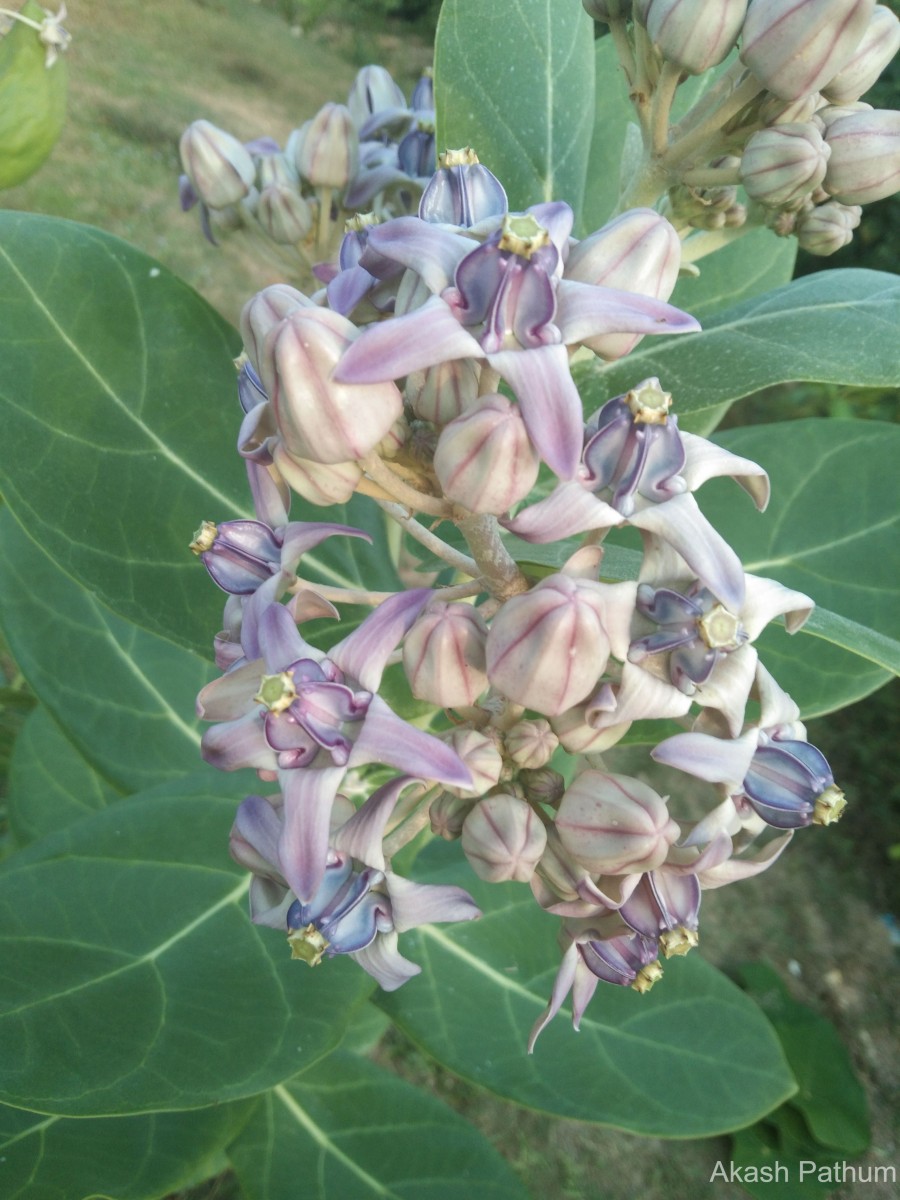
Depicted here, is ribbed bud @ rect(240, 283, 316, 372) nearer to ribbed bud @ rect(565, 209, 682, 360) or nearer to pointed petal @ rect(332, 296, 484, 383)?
pointed petal @ rect(332, 296, 484, 383)

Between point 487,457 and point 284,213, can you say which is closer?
point 487,457

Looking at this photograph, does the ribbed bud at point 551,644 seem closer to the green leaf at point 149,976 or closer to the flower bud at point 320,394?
the flower bud at point 320,394

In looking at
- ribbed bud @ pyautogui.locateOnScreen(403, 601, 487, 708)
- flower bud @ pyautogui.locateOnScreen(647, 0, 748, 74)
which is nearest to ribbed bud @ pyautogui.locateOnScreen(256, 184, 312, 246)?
flower bud @ pyautogui.locateOnScreen(647, 0, 748, 74)

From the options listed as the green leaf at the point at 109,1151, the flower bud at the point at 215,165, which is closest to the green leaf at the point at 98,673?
the green leaf at the point at 109,1151

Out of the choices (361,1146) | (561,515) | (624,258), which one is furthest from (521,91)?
(361,1146)

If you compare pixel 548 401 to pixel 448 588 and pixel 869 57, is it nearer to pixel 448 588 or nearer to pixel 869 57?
pixel 448 588
